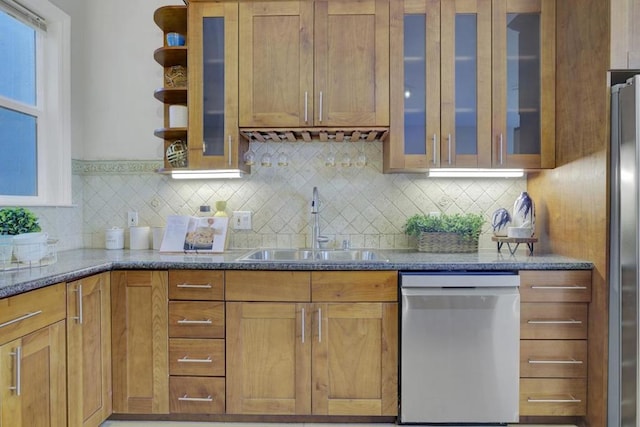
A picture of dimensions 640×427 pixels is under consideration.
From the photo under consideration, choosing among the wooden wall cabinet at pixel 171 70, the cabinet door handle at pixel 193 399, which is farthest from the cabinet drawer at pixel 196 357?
the wooden wall cabinet at pixel 171 70

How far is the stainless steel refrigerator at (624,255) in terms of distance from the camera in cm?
174

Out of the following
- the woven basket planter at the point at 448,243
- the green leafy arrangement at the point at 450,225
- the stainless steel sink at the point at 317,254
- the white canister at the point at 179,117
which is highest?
the white canister at the point at 179,117

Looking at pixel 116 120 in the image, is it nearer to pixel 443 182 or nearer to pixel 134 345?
pixel 134 345

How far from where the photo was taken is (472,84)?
2309 millimetres

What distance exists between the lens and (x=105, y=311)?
2.00 m

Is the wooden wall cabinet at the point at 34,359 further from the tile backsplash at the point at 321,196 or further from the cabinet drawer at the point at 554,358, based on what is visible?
the cabinet drawer at the point at 554,358

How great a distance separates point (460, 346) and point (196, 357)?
1327 millimetres

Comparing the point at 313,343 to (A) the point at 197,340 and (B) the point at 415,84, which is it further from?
(B) the point at 415,84

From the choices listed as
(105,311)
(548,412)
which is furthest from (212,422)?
(548,412)

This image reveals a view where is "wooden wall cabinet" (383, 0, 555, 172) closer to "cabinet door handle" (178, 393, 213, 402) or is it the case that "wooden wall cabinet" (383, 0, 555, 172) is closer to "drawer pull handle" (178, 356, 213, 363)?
"drawer pull handle" (178, 356, 213, 363)

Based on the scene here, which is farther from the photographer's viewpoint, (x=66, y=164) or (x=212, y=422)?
(x=66, y=164)

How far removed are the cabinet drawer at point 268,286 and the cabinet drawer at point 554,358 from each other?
45.1 inches

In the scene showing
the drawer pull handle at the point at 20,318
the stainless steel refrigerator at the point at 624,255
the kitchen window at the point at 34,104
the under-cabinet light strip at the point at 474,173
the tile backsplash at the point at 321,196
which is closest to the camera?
the drawer pull handle at the point at 20,318

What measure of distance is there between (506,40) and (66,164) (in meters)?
2.77
